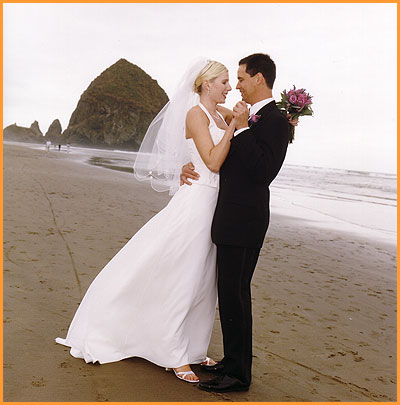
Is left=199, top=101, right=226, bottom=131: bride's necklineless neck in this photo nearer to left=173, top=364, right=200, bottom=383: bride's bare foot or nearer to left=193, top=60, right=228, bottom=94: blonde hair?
left=193, top=60, right=228, bottom=94: blonde hair

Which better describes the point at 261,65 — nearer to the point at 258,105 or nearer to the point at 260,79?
the point at 260,79

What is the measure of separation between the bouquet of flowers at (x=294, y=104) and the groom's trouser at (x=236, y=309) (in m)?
0.94

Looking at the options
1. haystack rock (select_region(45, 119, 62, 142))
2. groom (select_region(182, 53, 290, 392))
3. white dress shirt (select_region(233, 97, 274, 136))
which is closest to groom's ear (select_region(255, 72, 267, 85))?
groom (select_region(182, 53, 290, 392))

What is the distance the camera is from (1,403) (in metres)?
3.03

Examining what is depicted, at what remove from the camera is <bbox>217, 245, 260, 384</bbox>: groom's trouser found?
3.35 m

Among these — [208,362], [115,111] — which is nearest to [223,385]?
[208,362]

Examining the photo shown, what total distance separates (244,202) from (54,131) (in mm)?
139950

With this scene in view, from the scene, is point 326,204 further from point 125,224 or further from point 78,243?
point 78,243

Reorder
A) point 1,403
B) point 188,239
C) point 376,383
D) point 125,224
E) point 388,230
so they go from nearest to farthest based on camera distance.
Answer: point 1,403
point 188,239
point 376,383
point 125,224
point 388,230

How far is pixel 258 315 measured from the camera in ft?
17.1

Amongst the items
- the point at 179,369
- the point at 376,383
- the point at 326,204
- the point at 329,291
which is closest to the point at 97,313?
the point at 179,369

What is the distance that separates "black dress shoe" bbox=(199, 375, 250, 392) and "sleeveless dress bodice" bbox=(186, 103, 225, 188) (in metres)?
1.34

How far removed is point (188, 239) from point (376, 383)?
1915 millimetres

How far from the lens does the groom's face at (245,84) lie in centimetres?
324
